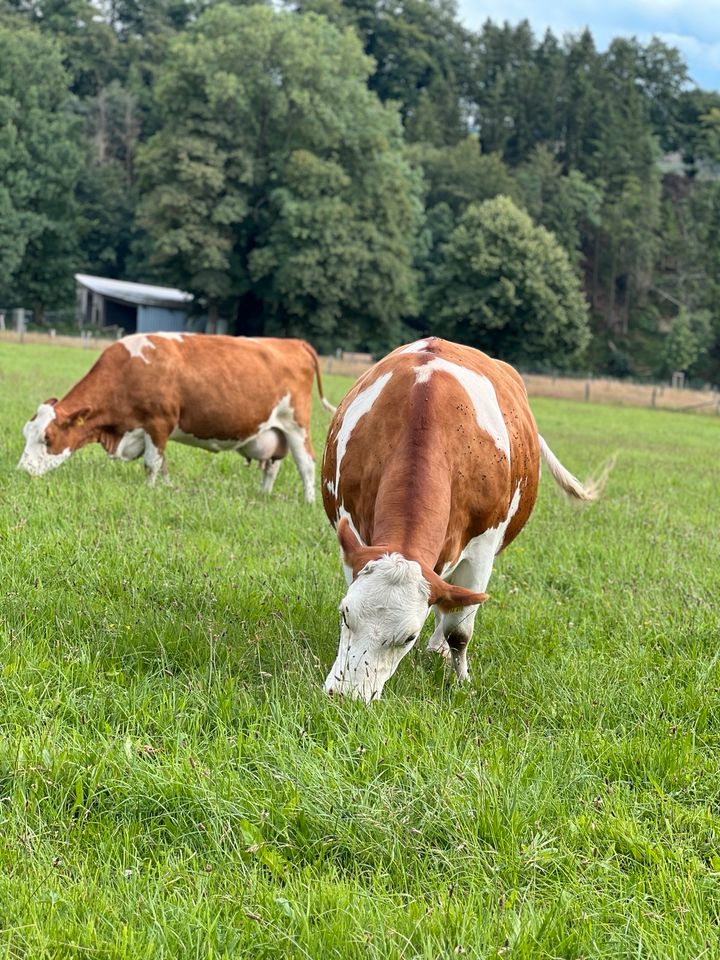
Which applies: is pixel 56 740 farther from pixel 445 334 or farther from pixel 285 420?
pixel 445 334

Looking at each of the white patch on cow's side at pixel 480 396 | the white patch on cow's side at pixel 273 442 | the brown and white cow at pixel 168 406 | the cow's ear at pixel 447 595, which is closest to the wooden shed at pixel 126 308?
the white patch on cow's side at pixel 273 442

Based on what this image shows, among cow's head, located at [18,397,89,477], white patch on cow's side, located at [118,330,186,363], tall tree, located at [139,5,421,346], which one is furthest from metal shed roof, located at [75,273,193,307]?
cow's head, located at [18,397,89,477]

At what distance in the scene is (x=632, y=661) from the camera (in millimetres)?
4672

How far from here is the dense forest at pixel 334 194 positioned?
49250mm

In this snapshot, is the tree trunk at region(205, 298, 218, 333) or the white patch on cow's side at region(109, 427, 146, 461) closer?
the white patch on cow's side at region(109, 427, 146, 461)

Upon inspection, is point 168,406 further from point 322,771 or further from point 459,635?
point 322,771

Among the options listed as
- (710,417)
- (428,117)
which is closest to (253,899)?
(710,417)

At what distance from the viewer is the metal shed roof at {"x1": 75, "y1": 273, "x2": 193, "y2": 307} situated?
58031 millimetres

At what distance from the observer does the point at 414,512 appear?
378 cm

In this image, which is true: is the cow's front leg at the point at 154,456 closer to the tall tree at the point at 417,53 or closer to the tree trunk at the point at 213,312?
the tree trunk at the point at 213,312

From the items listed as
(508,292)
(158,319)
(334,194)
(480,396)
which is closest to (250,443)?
(480,396)

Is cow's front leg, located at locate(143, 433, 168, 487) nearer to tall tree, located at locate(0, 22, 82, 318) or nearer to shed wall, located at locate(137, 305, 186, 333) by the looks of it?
shed wall, located at locate(137, 305, 186, 333)

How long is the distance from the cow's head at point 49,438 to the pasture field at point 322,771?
8.86 ft

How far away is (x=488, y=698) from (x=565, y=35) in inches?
4387
